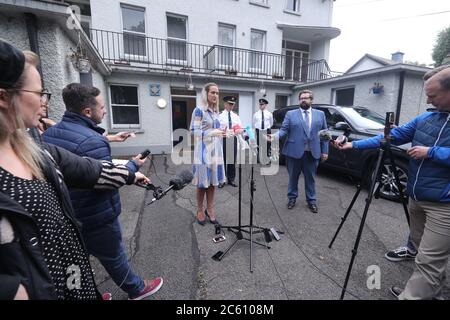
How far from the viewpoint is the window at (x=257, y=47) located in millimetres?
10883

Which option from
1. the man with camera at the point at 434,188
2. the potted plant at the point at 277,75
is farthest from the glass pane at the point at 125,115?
the man with camera at the point at 434,188

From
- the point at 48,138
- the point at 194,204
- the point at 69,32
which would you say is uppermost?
the point at 69,32

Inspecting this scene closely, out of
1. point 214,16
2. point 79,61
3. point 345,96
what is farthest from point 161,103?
point 345,96

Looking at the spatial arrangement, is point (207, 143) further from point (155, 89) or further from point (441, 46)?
point (441, 46)

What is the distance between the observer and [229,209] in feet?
13.1

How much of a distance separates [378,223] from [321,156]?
4.37 ft

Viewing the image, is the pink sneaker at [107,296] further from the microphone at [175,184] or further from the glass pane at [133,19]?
the glass pane at [133,19]

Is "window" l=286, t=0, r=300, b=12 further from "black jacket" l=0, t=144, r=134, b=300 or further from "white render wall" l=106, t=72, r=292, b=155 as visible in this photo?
"black jacket" l=0, t=144, r=134, b=300

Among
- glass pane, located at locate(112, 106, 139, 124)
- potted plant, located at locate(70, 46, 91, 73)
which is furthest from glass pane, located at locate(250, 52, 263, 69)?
potted plant, located at locate(70, 46, 91, 73)

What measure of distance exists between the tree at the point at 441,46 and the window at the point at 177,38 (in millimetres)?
24119

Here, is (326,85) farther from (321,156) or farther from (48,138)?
(48,138)

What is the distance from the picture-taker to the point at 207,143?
309cm
